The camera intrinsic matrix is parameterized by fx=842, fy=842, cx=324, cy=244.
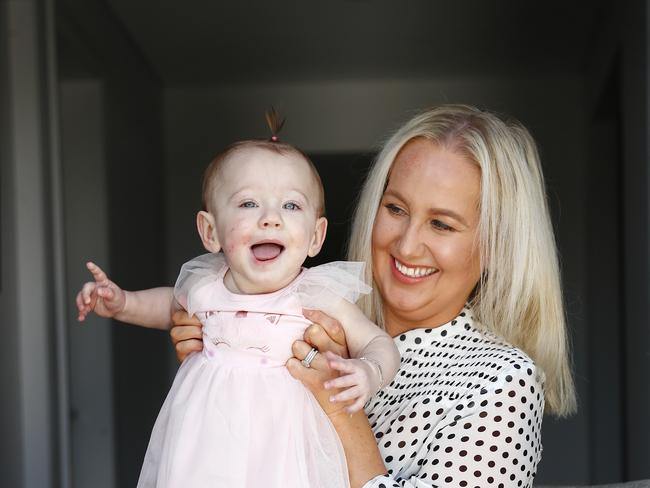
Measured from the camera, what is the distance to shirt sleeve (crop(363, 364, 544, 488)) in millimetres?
1471

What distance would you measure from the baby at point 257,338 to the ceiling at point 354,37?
3.10 meters

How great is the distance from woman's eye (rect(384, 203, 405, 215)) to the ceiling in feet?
9.46

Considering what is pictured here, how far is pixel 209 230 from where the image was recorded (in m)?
1.58

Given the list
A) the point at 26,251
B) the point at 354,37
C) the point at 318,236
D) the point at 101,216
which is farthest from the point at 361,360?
the point at 354,37

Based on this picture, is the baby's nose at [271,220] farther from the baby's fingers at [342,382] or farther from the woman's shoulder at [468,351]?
the woman's shoulder at [468,351]

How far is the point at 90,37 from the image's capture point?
163 inches

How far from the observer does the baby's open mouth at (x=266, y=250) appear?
1.50m

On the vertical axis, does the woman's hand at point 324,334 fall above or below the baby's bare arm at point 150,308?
below

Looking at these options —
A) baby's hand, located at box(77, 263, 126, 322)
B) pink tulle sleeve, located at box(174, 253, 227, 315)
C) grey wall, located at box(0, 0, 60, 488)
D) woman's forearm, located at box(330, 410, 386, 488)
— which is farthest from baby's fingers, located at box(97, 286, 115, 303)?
grey wall, located at box(0, 0, 60, 488)

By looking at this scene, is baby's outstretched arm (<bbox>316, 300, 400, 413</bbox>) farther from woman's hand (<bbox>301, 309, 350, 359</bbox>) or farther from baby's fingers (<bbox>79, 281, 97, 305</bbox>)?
baby's fingers (<bbox>79, 281, 97, 305</bbox>)

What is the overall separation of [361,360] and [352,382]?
0.22 ft

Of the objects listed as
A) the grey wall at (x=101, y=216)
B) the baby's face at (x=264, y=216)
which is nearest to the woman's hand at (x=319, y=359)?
the baby's face at (x=264, y=216)

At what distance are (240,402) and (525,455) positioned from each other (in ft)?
1.71

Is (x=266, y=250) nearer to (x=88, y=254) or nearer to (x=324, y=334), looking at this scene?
(x=324, y=334)
